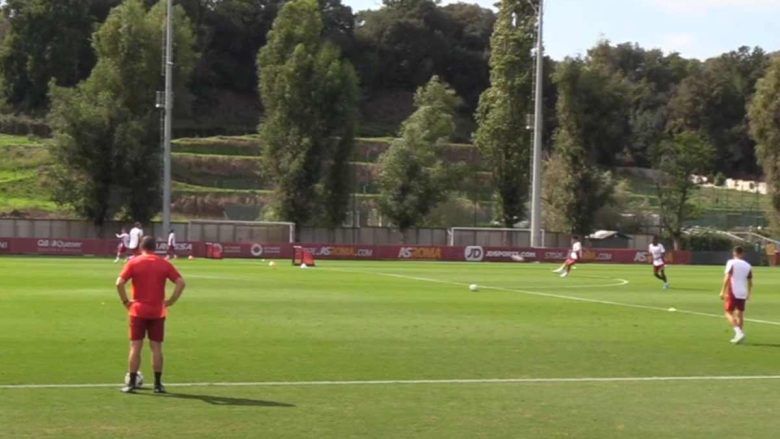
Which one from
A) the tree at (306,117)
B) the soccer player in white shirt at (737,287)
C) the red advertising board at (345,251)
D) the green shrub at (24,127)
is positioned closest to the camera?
the soccer player in white shirt at (737,287)

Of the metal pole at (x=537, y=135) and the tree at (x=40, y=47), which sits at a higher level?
the tree at (x=40, y=47)

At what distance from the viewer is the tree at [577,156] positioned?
91.9m

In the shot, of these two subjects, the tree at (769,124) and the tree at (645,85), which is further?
the tree at (645,85)

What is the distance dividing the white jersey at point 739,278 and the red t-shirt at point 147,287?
12.2 metres

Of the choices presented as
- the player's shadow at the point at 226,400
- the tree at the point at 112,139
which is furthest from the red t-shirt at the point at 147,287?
the tree at the point at 112,139

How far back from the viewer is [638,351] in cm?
2119

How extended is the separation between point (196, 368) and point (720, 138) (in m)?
133

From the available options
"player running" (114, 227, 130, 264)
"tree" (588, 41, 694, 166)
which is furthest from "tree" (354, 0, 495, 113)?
"player running" (114, 227, 130, 264)

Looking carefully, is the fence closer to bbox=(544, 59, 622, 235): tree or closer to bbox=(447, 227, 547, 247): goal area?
bbox=(447, 227, 547, 247): goal area

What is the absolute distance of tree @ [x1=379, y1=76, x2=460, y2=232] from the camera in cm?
8769

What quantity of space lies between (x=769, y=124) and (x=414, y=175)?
30349mm

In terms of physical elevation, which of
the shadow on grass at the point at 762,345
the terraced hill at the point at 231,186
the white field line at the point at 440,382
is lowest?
the white field line at the point at 440,382

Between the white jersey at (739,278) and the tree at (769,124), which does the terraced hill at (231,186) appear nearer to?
the tree at (769,124)

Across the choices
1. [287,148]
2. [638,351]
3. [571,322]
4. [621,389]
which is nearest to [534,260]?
[287,148]
